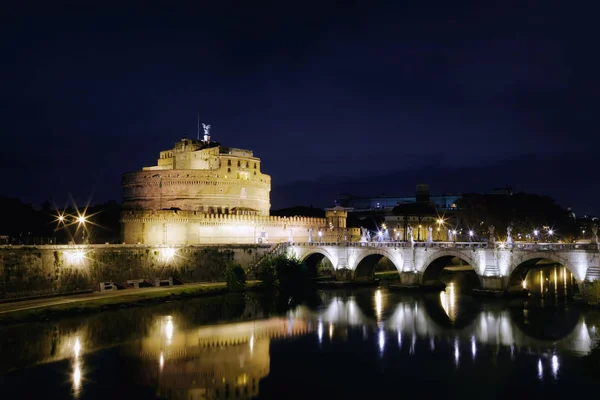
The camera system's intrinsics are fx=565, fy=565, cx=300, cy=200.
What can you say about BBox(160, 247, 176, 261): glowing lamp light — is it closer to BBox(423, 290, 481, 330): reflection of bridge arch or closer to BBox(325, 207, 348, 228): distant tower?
BBox(423, 290, 481, 330): reflection of bridge arch

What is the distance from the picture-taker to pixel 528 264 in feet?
110

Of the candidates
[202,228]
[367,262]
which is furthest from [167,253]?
[367,262]

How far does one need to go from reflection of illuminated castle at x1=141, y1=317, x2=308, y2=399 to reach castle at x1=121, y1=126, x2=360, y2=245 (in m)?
16.6

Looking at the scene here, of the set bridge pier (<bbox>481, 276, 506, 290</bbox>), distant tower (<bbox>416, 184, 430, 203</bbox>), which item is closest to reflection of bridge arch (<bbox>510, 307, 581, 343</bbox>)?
bridge pier (<bbox>481, 276, 506, 290</bbox>)

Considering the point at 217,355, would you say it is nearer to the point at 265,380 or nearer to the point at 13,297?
the point at 265,380

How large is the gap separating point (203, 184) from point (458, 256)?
986 inches

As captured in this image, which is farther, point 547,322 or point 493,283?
point 493,283

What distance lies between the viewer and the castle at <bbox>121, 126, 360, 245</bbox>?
44.7 meters

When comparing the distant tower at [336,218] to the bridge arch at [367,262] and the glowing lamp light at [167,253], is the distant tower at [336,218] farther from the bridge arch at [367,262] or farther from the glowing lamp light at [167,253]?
the glowing lamp light at [167,253]

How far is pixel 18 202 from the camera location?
52.8 m

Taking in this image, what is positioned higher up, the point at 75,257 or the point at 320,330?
the point at 75,257

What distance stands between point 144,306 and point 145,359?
33.6 ft

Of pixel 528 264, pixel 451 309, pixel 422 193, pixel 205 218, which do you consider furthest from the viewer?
pixel 422 193

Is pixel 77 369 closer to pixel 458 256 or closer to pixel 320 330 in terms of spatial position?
pixel 320 330
